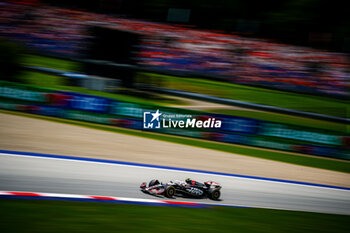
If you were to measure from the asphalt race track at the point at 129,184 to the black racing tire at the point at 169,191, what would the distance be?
51 cm

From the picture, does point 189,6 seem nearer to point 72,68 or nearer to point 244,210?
point 72,68

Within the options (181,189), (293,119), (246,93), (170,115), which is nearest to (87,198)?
(181,189)

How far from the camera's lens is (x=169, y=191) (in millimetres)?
5660

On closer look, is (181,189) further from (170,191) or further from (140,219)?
(140,219)

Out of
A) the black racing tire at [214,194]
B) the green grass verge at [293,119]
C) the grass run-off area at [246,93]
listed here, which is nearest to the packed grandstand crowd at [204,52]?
the grass run-off area at [246,93]

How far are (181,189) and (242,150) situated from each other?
18.6 feet

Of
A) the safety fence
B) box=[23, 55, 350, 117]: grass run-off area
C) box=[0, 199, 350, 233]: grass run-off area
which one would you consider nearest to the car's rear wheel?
box=[0, 199, 350, 233]: grass run-off area

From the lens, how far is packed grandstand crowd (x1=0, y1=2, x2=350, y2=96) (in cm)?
1988

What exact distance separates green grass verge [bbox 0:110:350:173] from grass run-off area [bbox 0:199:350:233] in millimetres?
4409

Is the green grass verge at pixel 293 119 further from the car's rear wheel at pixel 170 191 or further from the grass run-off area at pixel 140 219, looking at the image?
Answer: the car's rear wheel at pixel 170 191

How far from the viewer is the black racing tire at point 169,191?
563 cm

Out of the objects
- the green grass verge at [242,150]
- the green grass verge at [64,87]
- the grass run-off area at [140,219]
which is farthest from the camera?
the green grass verge at [64,87]

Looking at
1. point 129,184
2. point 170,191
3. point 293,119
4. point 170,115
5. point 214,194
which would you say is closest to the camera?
point 170,191

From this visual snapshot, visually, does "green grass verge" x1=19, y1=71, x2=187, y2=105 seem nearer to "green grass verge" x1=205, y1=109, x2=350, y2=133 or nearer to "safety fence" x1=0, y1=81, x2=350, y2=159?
"green grass verge" x1=205, y1=109, x2=350, y2=133
